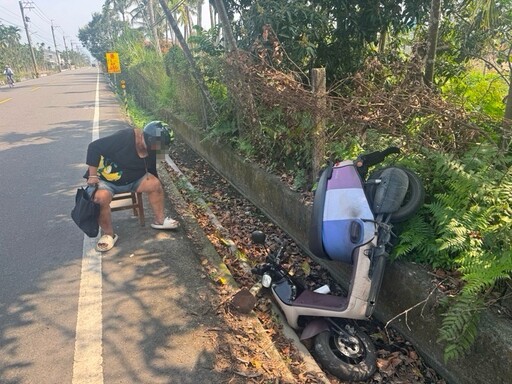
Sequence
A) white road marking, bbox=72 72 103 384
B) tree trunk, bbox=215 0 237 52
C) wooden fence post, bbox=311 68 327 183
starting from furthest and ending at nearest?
tree trunk, bbox=215 0 237 52
wooden fence post, bbox=311 68 327 183
white road marking, bbox=72 72 103 384

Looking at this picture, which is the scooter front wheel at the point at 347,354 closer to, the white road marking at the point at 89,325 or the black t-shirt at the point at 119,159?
the white road marking at the point at 89,325

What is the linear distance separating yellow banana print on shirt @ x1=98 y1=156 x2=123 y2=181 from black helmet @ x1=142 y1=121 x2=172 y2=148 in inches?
19.7

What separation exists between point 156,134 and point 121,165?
22.8 inches

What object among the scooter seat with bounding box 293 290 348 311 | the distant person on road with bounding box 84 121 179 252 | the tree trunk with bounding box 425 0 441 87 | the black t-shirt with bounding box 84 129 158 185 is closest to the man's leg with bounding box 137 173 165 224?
the distant person on road with bounding box 84 121 179 252

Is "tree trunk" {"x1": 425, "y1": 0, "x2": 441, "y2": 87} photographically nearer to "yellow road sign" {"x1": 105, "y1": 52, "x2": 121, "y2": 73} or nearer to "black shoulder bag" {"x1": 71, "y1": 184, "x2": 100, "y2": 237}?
"black shoulder bag" {"x1": 71, "y1": 184, "x2": 100, "y2": 237}

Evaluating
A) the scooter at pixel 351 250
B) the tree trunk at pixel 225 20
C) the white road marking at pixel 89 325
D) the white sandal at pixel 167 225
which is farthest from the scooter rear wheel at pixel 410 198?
the tree trunk at pixel 225 20

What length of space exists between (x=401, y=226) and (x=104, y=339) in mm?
2645

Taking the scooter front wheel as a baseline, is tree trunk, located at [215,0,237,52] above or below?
above

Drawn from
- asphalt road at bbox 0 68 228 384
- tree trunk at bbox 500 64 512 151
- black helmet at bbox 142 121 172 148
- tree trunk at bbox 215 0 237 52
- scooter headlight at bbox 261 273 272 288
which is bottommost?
asphalt road at bbox 0 68 228 384

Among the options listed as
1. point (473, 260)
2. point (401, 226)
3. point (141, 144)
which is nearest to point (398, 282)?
point (401, 226)

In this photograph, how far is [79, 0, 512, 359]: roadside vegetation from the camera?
2.78 m

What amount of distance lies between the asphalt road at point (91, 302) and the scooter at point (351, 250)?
0.84 meters

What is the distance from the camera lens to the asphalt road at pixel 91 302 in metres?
2.71

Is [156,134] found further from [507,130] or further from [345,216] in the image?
[507,130]
